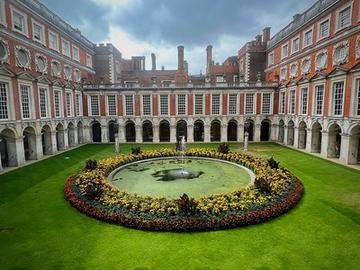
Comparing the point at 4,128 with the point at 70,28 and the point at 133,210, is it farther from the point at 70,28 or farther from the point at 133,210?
the point at 70,28

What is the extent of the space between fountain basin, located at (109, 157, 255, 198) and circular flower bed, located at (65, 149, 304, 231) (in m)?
2.04

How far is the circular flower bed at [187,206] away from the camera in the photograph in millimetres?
10398

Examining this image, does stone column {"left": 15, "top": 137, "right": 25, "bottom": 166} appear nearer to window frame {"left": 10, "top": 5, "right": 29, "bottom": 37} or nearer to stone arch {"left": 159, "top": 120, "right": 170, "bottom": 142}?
window frame {"left": 10, "top": 5, "right": 29, "bottom": 37}

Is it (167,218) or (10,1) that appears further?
(10,1)

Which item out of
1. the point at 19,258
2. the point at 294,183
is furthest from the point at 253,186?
the point at 19,258

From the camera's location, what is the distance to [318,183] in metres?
16.7

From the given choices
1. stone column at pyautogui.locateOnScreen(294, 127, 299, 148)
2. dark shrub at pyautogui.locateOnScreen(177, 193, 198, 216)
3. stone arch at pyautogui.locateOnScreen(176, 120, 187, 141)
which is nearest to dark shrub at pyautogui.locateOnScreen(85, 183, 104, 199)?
dark shrub at pyautogui.locateOnScreen(177, 193, 198, 216)

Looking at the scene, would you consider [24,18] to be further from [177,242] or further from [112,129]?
[177,242]

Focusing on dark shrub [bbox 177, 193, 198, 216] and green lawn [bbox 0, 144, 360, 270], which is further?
dark shrub [bbox 177, 193, 198, 216]

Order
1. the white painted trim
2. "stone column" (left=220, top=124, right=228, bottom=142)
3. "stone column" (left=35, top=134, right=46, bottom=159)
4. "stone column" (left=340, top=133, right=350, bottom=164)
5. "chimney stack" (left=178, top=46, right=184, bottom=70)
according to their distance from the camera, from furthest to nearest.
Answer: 1. "chimney stack" (left=178, top=46, right=184, bottom=70)
2. "stone column" (left=220, top=124, right=228, bottom=142)
3. "stone column" (left=35, top=134, right=46, bottom=159)
4. "stone column" (left=340, top=133, right=350, bottom=164)
5. the white painted trim

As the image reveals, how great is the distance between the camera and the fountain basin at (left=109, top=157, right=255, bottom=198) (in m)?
15.3

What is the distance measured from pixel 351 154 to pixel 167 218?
69.3ft

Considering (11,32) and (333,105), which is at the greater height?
(11,32)

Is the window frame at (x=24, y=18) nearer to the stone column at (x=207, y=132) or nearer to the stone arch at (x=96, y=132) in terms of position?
the stone arch at (x=96, y=132)
